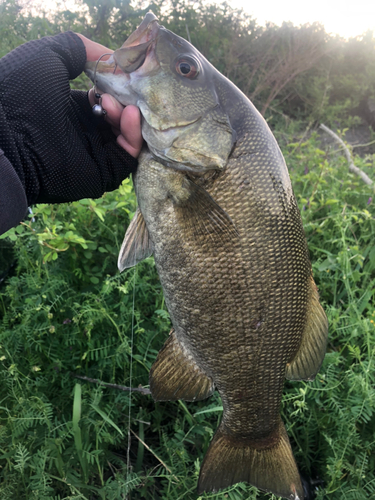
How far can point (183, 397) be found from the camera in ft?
5.37

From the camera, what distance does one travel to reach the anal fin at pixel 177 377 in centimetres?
163

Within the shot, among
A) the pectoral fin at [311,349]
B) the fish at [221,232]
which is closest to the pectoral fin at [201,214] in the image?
the fish at [221,232]

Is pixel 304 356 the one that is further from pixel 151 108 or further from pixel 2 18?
pixel 2 18

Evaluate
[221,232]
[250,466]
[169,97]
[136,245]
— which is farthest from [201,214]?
[250,466]

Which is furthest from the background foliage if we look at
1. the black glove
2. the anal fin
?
the black glove

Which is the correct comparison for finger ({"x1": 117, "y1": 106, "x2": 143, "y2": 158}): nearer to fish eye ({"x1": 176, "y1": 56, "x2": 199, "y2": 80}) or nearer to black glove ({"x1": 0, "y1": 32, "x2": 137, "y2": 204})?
black glove ({"x1": 0, "y1": 32, "x2": 137, "y2": 204})

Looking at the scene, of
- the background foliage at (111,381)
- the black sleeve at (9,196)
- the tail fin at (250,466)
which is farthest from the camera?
the background foliage at (111,381)

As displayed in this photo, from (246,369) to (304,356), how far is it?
29 centimetres

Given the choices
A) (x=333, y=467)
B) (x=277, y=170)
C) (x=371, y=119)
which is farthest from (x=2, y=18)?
(x=371, y=119)

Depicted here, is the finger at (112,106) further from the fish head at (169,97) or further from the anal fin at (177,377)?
the anal fin at (177,377)

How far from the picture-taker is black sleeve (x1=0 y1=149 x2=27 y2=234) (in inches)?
51.9

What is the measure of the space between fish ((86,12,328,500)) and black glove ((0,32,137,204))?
159mm

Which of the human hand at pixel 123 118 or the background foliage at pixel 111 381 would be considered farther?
the background foliage at pixel 111 381

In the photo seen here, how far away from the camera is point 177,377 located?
5.41ft
